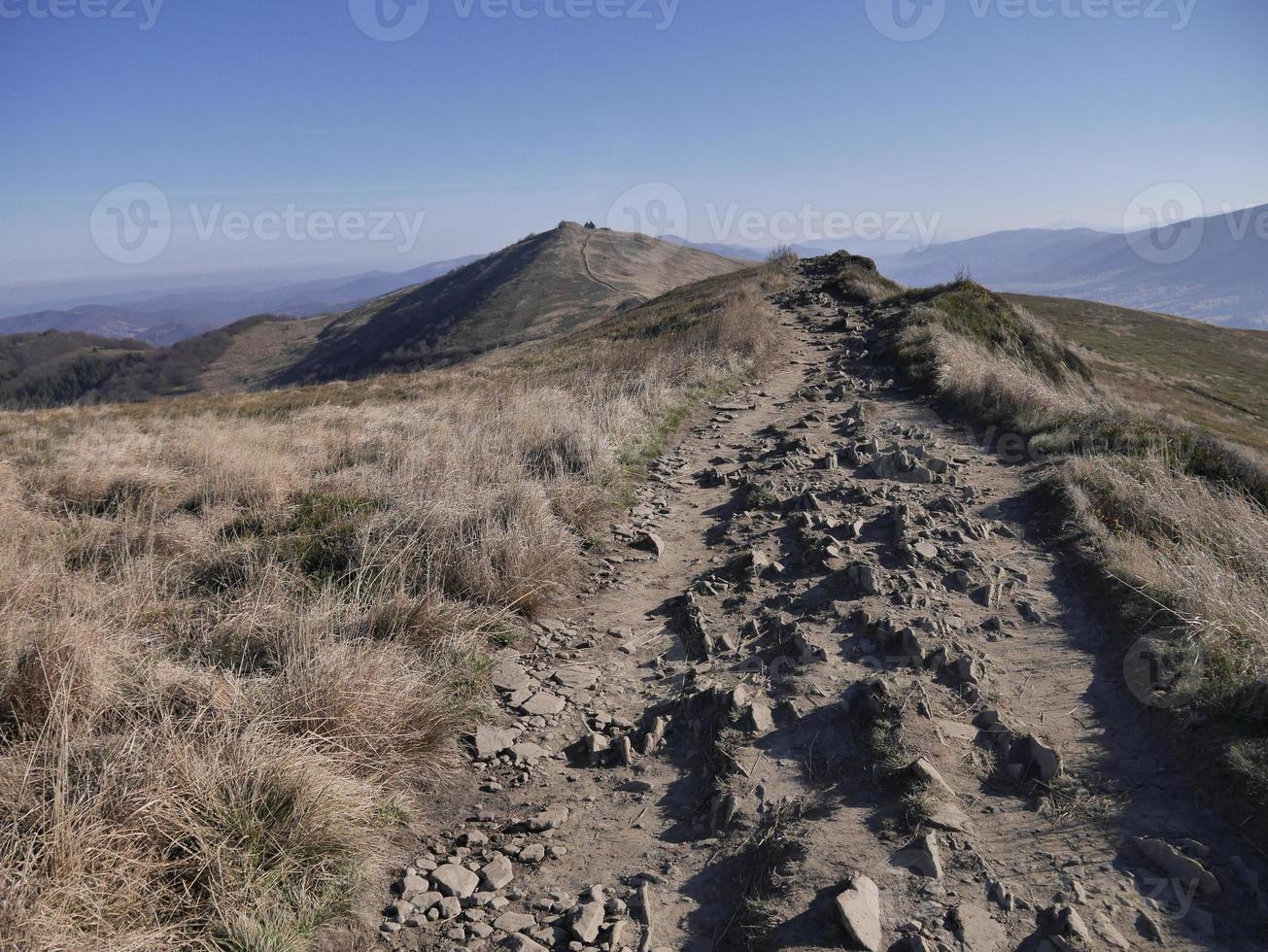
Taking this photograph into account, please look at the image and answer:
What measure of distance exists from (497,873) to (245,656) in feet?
6.36

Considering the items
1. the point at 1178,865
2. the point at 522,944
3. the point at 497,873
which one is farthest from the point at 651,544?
the point at 1178,865

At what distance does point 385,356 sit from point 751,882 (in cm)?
10375

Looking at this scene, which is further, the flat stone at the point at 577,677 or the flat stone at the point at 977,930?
the flat stone at the point at 577,677

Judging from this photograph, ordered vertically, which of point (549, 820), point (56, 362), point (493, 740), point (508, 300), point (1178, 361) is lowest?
point (1178, 361)

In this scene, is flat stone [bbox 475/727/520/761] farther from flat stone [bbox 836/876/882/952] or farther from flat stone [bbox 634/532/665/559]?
flat stone [bbox 634/532/665/559]

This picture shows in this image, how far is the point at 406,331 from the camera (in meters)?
112

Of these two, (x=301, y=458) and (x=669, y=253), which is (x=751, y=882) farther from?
(x=669, y=253)

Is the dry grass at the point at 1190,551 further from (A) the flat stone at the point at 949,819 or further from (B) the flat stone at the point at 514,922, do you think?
(B) the flat stone at the point at 514,922

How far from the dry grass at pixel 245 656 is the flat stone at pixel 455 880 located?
12.1 inches

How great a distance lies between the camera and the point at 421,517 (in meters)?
5.57

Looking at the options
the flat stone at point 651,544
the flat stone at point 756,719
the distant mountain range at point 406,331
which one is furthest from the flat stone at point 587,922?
the distant mountain range at point 406,331

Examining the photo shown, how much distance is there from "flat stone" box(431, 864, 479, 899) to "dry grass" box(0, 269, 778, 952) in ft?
1.01

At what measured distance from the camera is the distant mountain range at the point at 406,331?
95.2 m

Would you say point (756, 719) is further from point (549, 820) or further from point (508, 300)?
point (508, 300)
